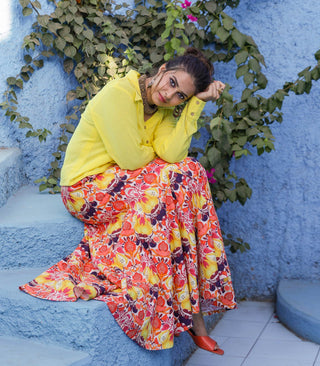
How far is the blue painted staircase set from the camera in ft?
6.46

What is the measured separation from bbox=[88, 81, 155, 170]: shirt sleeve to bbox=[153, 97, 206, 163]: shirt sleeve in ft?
0.50

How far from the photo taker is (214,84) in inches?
103

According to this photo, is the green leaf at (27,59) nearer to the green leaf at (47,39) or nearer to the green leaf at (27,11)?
the green leaf at (47,39)

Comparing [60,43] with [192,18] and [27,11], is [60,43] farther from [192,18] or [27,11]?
[192,18]

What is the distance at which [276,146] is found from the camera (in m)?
3.54

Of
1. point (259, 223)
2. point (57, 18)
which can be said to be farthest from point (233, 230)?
point (57, 18)

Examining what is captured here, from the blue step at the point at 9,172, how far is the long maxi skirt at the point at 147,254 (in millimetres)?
584

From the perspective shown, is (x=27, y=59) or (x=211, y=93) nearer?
(x=211, y=93)

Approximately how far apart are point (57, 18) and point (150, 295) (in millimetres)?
1915

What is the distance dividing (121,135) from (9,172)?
1026mm

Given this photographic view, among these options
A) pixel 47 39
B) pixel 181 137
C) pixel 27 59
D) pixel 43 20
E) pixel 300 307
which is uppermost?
pixel 43 20

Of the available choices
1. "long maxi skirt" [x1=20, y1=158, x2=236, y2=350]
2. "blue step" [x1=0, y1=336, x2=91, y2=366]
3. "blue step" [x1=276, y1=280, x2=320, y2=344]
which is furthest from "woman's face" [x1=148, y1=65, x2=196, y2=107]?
"blue step" [x1=276, y1=280, x2=320, y2=344]

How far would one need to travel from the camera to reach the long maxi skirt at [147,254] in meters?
2.18

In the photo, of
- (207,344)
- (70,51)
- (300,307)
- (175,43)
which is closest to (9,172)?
(70,51)
